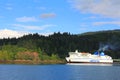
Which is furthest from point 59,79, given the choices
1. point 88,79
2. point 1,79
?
point 1,79

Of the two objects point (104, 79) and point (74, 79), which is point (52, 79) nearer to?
point (74, 79)

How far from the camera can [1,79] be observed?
3228 inches

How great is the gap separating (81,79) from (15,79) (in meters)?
16.5

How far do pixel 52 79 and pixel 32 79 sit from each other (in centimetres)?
502

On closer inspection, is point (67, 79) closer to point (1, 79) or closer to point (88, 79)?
point (88, 79)

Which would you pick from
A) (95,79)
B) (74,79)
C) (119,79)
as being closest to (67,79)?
(74,79)

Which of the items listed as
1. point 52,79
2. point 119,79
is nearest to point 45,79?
point 52,79

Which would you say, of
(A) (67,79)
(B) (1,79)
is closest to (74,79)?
(A) (67,79)

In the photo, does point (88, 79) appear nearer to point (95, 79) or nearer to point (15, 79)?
point (95, 79)

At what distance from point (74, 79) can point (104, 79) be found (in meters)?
7.47

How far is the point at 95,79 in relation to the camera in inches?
3398

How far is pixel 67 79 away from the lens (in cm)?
8694

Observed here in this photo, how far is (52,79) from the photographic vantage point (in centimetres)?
8500

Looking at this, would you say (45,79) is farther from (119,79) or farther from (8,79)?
(119,79)
